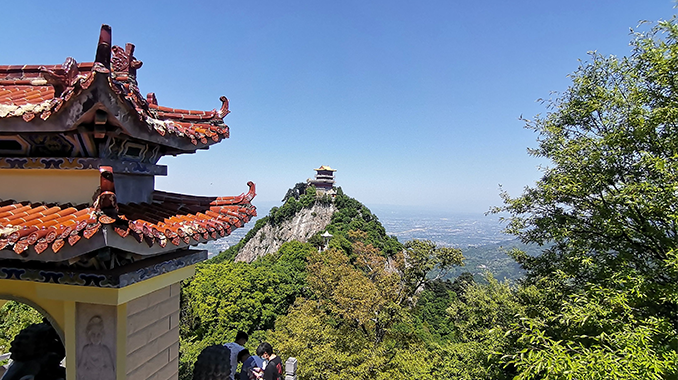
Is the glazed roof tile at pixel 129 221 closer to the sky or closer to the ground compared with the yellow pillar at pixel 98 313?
closer to the sky

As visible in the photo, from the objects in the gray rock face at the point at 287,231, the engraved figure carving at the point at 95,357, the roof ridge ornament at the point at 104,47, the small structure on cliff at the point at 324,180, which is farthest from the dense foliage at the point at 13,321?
the small structure on cliff at the point at 324,180

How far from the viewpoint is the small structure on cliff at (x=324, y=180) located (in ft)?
198

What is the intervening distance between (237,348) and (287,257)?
33311mm

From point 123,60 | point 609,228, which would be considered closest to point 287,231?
point 609,228

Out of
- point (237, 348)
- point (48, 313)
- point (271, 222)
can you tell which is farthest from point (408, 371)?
point (271, 222)

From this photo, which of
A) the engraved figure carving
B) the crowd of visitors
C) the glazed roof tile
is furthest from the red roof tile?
the crowd of visitors

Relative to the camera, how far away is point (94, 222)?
2160 mm

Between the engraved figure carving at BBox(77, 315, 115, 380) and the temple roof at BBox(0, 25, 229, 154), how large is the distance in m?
1.64

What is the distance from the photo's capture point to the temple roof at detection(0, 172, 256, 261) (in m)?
2.17

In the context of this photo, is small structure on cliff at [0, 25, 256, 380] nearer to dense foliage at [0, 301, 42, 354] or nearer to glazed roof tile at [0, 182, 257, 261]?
glazed roof tile at [0, 182, 257, 261]

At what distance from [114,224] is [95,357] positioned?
1387 millimetres

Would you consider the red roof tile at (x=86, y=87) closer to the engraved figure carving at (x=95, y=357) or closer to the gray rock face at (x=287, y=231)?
the engraved figure carving at (x=95, y=357)

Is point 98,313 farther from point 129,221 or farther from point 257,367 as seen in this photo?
point 257,367

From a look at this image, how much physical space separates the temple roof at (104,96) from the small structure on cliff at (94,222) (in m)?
0.01
